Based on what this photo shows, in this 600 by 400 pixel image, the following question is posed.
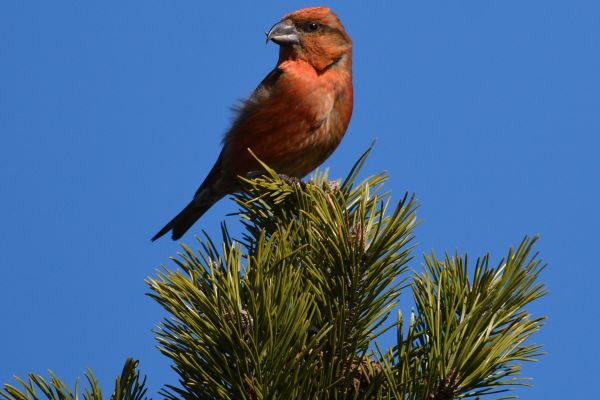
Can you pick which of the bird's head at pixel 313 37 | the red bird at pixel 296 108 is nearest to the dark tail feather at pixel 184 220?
the red bird at pixel 296 108

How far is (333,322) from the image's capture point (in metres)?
1.77

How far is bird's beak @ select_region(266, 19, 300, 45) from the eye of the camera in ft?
13.8

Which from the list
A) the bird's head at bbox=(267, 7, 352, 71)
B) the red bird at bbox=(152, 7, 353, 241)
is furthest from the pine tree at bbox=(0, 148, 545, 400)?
the bird's head at bbox=(267, 7, 352, 71)

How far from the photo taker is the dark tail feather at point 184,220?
451cm

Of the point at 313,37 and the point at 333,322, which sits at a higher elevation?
the point at 313,37

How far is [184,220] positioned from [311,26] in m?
1.35

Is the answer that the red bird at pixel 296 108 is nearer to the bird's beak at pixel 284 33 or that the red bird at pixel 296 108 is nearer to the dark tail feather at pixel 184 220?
the bird's beak at pixel 284 33

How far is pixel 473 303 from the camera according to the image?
5.73 ft

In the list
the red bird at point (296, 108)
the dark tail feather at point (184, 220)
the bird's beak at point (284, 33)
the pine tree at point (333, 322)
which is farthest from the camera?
the dark tail feather at point (184, 220)

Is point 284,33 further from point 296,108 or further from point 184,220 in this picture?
point 184,220

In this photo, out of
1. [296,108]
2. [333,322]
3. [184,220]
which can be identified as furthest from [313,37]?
[333,322]

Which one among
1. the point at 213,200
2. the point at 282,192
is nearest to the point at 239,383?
the point at 282,192

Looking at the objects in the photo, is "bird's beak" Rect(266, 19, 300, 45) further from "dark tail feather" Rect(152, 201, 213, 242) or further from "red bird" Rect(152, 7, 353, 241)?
"dark tail feather" Rect(152, 201, 213, 242)

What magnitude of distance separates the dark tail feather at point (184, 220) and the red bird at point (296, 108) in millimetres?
133
